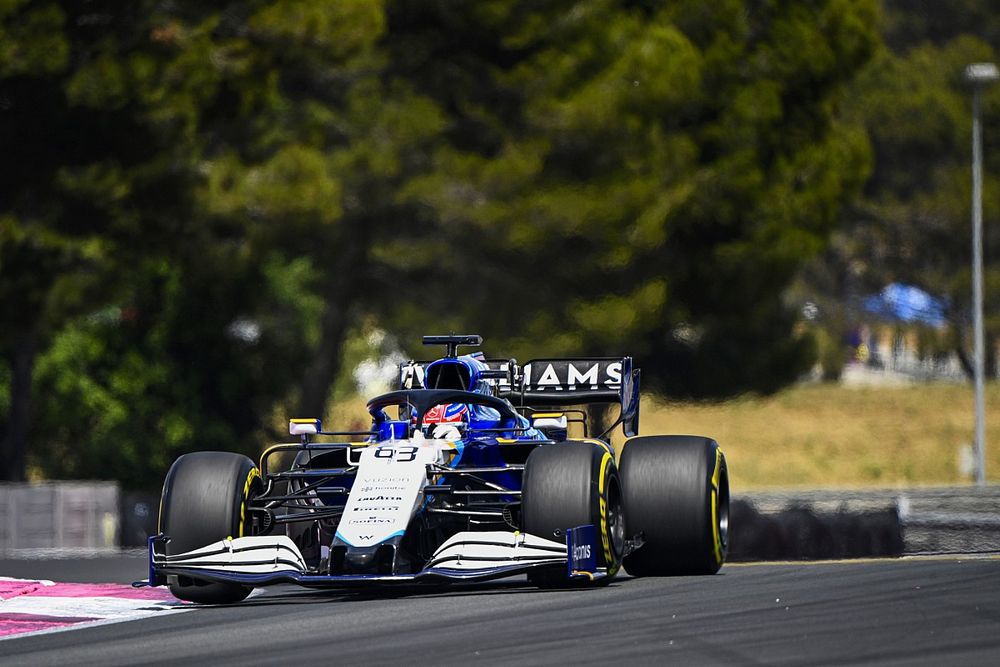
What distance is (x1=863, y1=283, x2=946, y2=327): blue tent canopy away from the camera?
2453 inches

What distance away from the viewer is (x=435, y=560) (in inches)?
490

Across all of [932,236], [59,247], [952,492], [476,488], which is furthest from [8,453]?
[932,236]

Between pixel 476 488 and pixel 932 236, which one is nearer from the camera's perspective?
pixel 476 488

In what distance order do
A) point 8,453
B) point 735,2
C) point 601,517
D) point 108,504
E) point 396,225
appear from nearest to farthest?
point 601,517 < point 108,504 < point 8,453 < point 396,225 < point 735,2

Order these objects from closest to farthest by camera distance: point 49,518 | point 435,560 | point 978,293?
point 435,560
point 49,518
point 978,293

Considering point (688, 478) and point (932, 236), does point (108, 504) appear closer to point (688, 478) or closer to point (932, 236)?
point (688, 478)

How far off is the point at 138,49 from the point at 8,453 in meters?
8.61

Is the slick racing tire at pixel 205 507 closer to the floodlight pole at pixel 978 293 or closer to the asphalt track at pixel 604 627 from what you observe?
the asphalt track at pixel 604 627

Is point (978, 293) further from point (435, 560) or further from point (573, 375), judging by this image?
point (435, 560)

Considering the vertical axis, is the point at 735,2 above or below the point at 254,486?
above

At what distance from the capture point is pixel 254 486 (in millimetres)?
13703

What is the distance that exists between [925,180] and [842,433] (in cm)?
1064

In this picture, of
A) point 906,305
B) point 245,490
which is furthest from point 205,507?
point 906,305

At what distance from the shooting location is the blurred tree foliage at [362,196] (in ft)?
106
